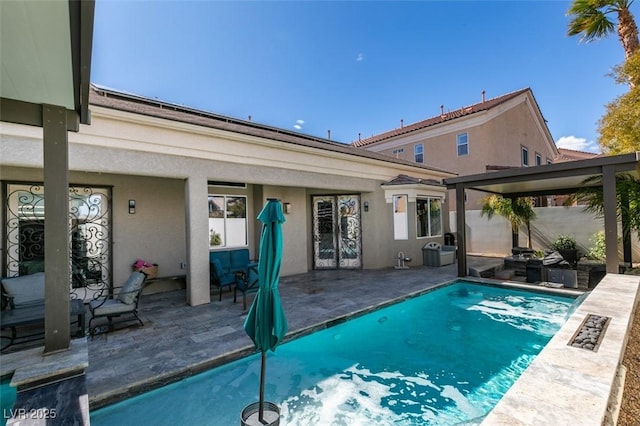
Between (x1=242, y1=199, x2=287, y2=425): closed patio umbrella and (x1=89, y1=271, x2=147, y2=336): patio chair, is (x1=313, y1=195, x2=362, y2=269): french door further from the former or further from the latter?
(x1=242, y1=199, x2=287, y2=425): closed patio umbrella

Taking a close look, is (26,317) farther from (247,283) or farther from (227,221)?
(227,221)

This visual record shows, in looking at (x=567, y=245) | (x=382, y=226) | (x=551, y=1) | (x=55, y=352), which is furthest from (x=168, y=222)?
(x=551, y=1)

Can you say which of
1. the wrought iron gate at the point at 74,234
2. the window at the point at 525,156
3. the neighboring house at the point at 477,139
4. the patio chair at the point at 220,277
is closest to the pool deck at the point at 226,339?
the patio chair at the point at 220,277

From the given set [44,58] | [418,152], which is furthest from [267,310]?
[418,152]

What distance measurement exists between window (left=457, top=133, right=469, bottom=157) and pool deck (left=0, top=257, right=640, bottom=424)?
1270 cm

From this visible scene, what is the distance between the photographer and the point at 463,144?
19531 millimetres

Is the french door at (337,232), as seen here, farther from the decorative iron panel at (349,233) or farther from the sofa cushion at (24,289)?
the sofa cushion at (24,289)

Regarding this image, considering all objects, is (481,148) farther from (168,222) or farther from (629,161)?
(168,222)

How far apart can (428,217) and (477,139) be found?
8446 mm

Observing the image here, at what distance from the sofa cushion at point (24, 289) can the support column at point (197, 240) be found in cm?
293

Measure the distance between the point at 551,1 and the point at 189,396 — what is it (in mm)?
18869

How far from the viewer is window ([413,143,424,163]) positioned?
21734 millimetres

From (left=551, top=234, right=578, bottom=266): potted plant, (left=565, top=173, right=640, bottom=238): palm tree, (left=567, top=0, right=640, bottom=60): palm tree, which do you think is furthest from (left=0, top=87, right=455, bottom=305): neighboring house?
(left=567, top=0, right=640, bottom=60): palm tree

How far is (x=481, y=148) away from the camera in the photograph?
18.6 metres
